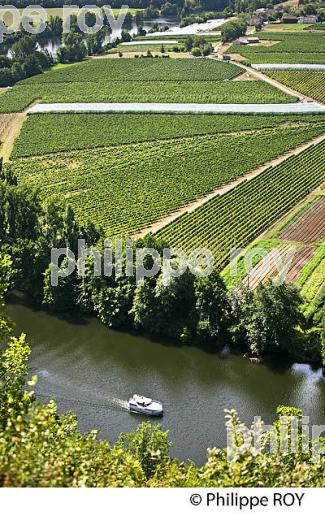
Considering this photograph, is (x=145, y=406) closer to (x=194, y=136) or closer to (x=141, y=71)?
(x=194, y=136)

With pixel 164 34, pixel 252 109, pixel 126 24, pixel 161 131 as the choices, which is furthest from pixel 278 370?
pixel 126 24

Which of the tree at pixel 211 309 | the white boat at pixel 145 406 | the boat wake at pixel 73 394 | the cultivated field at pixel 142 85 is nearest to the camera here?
the white boat at pixel 145 406

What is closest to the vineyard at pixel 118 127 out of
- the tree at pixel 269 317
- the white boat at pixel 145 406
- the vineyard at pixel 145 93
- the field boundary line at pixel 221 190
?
the vineyard at pixel 145 93

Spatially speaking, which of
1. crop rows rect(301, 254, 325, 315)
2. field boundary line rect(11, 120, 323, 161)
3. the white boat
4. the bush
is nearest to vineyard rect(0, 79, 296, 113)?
field boundary line rect(11, 120, 323, 161)

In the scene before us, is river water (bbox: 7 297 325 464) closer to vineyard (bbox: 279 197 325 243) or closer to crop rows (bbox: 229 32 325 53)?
vineyard (bbox: 279 197 325 243)

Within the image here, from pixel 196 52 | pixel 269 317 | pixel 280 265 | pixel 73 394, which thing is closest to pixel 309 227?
pixel 280 265

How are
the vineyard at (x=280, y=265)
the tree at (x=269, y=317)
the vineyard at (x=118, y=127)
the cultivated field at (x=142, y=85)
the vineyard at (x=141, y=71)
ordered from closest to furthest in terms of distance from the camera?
the tree at (x=269, y=317) → the vineyard at (x=280, y=265) → the vineyard at (x=118, y=127) → the cultivated field at (x=142, y=85) → the vineyard at (x=141, y=71)

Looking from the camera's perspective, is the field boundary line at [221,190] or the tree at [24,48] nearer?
the field boundary line at [221,190]

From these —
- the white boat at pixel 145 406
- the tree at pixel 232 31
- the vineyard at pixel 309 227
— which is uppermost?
the tree at pixel 232 31

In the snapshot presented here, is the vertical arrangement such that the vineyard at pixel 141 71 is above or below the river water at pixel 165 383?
above

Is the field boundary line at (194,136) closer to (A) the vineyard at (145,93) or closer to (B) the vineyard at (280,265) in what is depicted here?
(A) the vineyard at (145,93)
